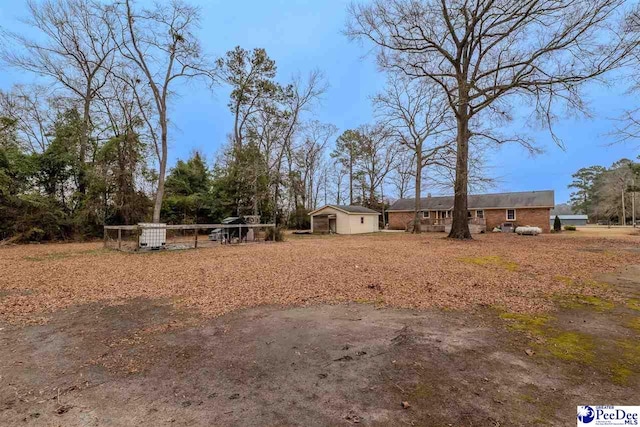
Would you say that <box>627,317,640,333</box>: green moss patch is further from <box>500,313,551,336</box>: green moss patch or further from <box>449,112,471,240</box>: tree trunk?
<box>449,112,471,240</box>: tree trunk

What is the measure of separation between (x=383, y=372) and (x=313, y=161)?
32.0m

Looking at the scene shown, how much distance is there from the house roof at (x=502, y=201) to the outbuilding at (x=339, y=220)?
8.12 m

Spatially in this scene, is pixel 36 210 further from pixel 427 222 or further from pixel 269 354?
pixel 427 222

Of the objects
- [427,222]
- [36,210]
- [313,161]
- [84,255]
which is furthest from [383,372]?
[313,161]

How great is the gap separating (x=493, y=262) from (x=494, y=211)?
20322mm

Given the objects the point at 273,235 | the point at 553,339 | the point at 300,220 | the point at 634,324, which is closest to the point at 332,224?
the point at 300,220

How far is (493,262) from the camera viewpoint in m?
9.22

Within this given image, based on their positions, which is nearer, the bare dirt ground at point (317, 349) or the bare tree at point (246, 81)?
the bare dirt ground at point (317, 349)

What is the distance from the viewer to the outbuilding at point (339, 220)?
83.0 ft

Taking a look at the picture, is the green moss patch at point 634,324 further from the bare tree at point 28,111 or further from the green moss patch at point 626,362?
the bare tree at point 28,111

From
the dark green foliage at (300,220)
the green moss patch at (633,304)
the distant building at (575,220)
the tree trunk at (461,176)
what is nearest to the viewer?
the green moss patch at (633,304)

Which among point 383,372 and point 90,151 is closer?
point 383,372

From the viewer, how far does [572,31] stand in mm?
12359

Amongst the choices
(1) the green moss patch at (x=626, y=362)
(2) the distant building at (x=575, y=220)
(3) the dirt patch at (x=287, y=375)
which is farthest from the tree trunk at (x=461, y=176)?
(2) the distant building at (x=575, y=220)
